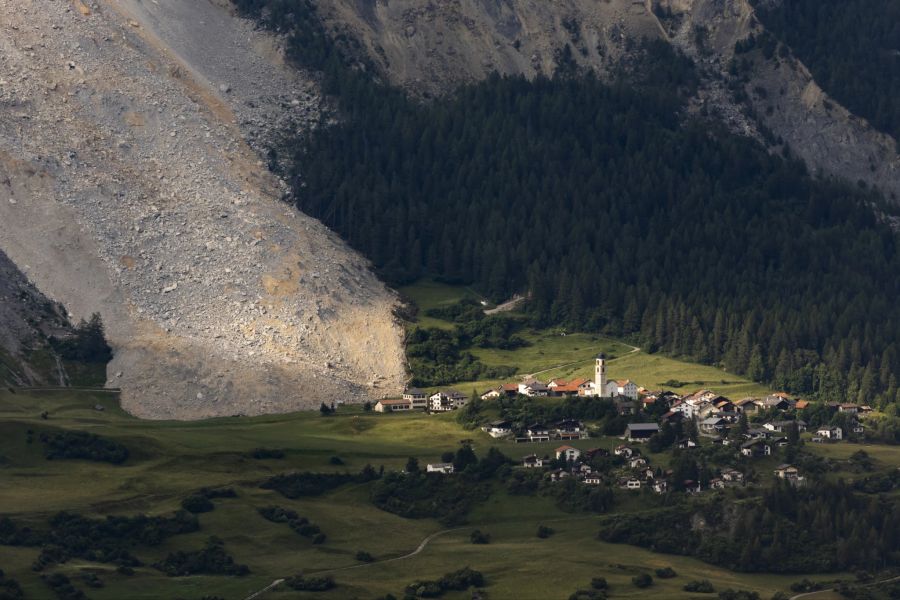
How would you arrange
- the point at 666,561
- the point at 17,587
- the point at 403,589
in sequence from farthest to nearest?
the point at 666,561 < the point at 403,589 < the point at 17,587

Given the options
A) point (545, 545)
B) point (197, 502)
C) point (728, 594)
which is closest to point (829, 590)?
point (728, 594)

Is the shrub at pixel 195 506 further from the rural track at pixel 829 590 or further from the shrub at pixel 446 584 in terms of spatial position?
the rural track at pixel 829 590

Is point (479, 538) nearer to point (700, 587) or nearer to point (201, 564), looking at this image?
point (700, 587)

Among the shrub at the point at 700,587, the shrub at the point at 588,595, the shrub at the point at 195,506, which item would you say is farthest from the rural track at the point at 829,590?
the shrub at the point at 195,506

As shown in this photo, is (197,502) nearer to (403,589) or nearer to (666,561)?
(403,589)

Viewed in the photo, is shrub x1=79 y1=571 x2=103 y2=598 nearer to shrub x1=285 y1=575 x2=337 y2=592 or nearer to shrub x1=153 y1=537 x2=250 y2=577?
shrub x1=153 y1=537 x2=250 y2=577

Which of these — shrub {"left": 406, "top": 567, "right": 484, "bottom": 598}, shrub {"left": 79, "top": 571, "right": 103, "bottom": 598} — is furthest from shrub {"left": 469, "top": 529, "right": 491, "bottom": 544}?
shrub {"left": 79, "top": 571, "right": 103, "bottom": 598}
